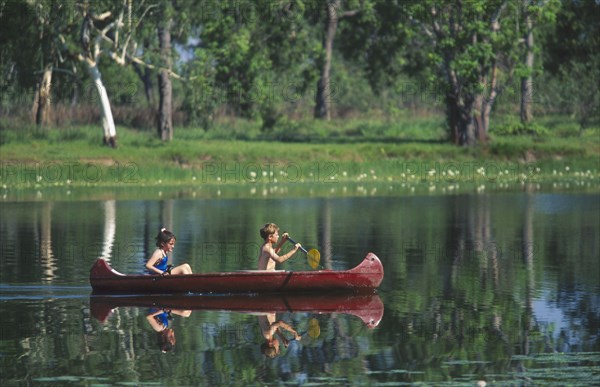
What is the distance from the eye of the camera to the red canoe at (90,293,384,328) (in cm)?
2125

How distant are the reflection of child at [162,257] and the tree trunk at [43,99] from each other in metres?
36.6

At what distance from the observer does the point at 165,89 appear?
208 ft

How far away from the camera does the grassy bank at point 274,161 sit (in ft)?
173

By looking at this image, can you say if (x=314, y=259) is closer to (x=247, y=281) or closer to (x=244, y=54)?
(x=247, y=281)

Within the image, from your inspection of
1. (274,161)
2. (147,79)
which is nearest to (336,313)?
(274,161)

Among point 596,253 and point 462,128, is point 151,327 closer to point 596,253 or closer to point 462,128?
point 596,253

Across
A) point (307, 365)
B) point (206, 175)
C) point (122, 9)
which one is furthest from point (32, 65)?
point (307, 365)

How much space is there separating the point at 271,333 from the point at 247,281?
11.0 feet

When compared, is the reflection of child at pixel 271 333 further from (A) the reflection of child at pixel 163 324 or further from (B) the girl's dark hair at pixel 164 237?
(B) the girl's dark hair at pixel 164 237

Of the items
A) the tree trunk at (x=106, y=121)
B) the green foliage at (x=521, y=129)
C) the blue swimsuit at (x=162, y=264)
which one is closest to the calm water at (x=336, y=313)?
the blue swimsuit at (x=162, y=264)

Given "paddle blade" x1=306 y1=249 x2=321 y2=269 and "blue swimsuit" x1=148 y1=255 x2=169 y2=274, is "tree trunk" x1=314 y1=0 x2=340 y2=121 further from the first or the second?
"blue swimsuit" x1=148 y1=255 x2=169 y2=274

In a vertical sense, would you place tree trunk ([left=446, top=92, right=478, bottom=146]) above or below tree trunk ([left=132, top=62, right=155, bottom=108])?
below

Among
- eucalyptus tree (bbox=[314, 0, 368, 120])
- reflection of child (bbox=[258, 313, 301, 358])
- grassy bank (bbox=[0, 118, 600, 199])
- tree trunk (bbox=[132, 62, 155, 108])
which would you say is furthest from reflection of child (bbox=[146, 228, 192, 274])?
tree trunk (bbox=[132, 62, 155, 108])

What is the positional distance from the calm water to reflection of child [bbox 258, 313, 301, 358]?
0.37 feet
